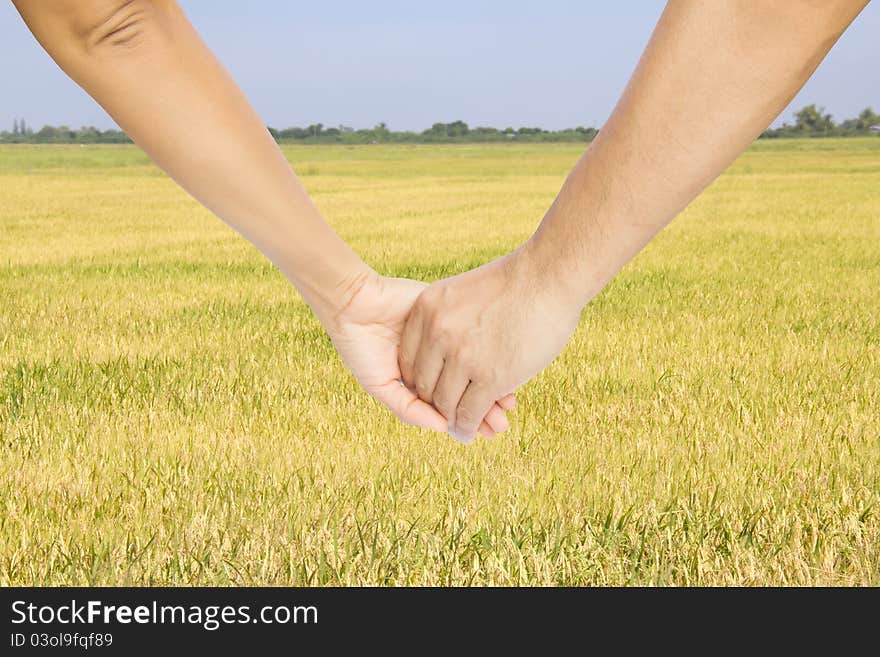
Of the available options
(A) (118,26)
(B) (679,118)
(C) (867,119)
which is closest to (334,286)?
(A) (118,26)

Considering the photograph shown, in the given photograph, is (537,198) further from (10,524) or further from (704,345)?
(10,524)

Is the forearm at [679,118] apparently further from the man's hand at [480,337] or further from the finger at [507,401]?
the finger at [507,401]

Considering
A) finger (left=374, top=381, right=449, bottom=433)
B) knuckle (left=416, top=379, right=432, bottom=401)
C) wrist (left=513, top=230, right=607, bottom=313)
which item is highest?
wrist (left=513, top=230, right=607, bottom=313)

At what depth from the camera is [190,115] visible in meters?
1.96

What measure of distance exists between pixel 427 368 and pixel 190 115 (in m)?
0.91

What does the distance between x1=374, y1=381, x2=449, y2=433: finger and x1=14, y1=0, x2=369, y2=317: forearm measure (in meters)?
0.57

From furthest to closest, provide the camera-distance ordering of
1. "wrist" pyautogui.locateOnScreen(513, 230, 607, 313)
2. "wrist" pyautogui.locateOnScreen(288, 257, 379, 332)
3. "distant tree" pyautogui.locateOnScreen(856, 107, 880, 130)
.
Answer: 1. "distant tree" pyautogui.locateOnScreen(856, 107, 880, 130)
2. "wrist" pyautogui.locateOnScreen(288, 257, 379, 332)
3. "wrist" pyautogui.locateOnScreen(513, 230, 607, 313)

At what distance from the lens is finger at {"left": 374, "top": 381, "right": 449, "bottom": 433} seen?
262cm

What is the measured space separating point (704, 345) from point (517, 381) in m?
3.30

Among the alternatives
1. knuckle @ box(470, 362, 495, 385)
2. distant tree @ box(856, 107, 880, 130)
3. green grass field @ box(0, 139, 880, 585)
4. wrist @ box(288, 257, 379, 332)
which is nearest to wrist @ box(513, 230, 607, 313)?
knuckle @ box(470, 362, 495, 385)

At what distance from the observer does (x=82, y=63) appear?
6.16 feet

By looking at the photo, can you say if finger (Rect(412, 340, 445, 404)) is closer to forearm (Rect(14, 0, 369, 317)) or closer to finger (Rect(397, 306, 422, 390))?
finger (Rect(397, 306, 422, 390))

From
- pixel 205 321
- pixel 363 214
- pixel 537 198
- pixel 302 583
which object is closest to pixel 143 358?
pixel 205 321

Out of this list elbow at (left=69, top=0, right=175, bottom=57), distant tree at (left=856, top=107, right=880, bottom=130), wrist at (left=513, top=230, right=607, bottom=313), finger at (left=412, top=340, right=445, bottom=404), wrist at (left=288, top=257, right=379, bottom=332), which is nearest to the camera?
elbow at (left=69, top=0, right=175, bottom=57)
